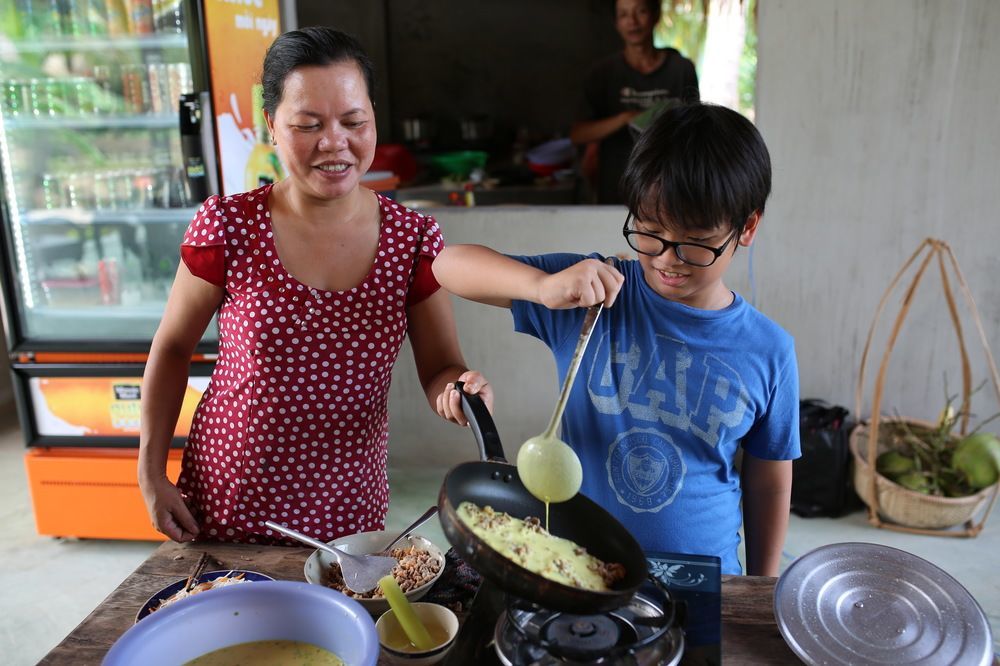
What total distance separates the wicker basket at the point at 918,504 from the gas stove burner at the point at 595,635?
2477 millimetres

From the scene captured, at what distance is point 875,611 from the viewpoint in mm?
1093

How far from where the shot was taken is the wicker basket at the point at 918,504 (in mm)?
3076

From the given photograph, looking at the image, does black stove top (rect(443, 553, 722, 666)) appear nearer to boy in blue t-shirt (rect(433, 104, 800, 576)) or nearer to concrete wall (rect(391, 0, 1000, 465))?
boy in blue t-shirt (rect(433, 104, 800, 576))

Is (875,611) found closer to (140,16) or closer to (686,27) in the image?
(140,16)

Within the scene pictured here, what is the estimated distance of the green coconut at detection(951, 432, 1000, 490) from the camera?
122 inches

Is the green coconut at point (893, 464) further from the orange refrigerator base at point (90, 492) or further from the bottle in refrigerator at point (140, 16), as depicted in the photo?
the bottle in refrigerator at point (140, 16)

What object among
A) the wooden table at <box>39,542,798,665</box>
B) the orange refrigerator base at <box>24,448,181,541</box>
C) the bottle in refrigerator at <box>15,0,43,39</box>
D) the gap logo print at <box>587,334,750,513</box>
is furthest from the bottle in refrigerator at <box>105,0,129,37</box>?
the gap logo print at <box>587,334,750,513</box>

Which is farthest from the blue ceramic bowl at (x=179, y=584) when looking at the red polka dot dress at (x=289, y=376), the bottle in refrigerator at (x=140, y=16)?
the bottle in refrigerator at (x=140, y=16)

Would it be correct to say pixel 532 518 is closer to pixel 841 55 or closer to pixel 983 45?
pixel 841 55

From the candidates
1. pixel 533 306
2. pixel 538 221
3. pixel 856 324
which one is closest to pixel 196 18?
pixel 538 221

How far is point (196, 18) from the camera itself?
2836 millimetres

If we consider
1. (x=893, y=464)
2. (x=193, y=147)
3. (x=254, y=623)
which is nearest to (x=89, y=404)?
(x=193, y=147)

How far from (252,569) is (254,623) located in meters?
0.27

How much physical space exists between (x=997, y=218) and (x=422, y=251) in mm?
2839
